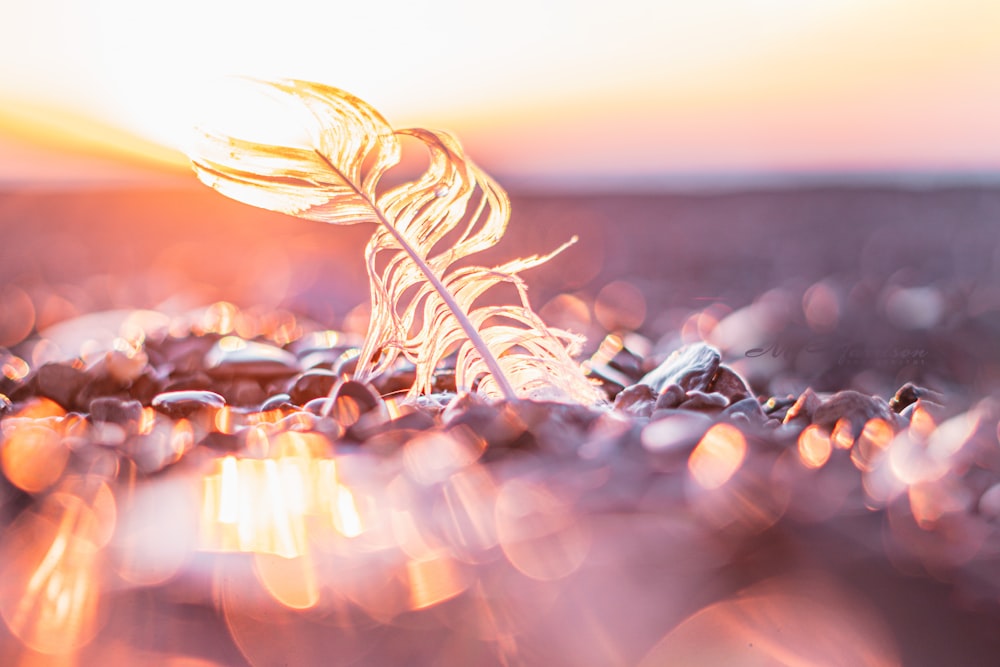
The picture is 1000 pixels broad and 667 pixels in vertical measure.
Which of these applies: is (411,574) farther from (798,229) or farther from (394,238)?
(798,229)

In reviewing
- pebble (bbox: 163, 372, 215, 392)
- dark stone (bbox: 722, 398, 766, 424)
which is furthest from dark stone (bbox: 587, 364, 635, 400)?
pebble (bbox: 163, 372, 215, 392)

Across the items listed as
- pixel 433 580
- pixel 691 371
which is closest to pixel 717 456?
pixel 433 580

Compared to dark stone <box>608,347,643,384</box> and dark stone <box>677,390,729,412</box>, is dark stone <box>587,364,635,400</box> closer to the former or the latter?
dark stone <box>608,347,643,384</box>

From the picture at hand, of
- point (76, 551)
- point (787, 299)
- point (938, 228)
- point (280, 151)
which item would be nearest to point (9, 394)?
point (280, 151)

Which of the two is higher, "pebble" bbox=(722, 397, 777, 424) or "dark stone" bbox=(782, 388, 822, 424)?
"dark stone" bbox=(782, 388, 822, 424)

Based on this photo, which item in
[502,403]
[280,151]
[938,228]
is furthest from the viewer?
[938,228]

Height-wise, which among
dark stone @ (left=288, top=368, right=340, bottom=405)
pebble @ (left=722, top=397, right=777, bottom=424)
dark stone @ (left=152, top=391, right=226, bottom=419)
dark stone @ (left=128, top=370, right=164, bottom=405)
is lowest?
dark stone @ (left=128, top=370, right=164, bottom=405)
